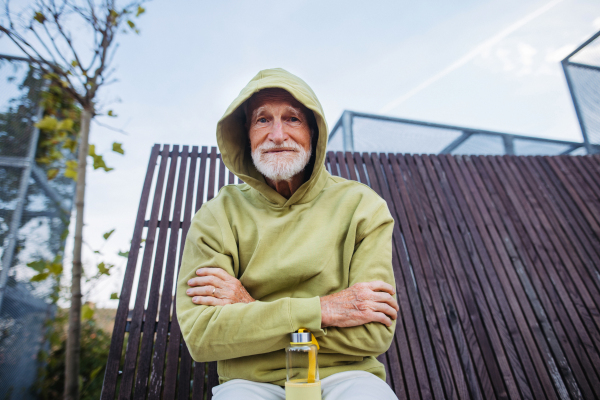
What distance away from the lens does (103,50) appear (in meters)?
1.85

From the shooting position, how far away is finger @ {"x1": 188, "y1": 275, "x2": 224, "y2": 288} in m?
1.33

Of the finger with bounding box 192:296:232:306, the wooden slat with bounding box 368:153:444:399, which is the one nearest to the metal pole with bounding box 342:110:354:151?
the wooden slat with bounding box 368:153:444:399

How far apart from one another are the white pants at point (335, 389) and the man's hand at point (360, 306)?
0.72 feet

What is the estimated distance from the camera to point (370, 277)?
1.38 metres

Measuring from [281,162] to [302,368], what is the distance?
970 mm

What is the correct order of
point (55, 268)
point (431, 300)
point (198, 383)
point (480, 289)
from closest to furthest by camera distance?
point (55, 268) < point (198, 383) < point (431, 300) < point (480, 289)

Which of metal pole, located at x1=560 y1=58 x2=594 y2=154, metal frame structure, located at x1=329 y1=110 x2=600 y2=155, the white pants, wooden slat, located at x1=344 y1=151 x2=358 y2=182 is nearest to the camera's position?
the white pants

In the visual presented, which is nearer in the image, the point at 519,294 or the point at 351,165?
the point at 519,294

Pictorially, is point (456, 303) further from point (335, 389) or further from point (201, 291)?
point (201, 291)

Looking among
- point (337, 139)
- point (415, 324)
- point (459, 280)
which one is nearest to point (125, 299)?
point (415, 324)

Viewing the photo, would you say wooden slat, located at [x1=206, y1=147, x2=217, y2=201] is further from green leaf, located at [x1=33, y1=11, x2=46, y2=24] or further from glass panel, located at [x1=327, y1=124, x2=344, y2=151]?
glass panel, located at [x1=327, y1=124, x2=344, y2=151]

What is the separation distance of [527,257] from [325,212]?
2585 mm

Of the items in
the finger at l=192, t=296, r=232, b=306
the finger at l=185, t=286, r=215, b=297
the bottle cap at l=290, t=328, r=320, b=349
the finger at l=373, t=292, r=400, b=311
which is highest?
the finger at l=185, t=286, r=215, b=297

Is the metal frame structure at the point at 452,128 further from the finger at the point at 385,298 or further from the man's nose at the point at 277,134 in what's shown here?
the finger at the point at 385,298
